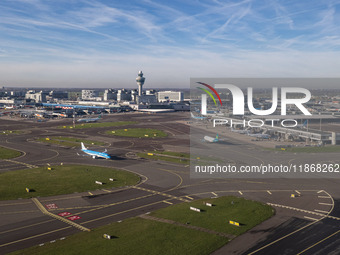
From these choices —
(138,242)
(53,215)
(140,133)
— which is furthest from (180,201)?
(140,133)

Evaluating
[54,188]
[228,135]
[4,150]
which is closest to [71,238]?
[54,188]

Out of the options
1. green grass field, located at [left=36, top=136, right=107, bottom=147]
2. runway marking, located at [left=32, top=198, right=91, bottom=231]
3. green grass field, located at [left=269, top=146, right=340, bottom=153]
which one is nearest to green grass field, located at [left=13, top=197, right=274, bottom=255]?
runway marking, located at [left=32, top=198, right=91, bottom=231]

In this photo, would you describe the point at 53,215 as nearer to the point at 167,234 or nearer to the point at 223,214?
the point at 167,234

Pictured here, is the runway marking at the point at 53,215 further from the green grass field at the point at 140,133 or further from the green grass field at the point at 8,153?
the green grass field at the point at 140,133

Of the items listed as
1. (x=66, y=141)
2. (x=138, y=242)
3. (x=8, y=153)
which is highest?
(x=66, y=141)

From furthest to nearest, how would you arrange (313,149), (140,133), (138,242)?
(140,133)
(313,149)
(138,242)

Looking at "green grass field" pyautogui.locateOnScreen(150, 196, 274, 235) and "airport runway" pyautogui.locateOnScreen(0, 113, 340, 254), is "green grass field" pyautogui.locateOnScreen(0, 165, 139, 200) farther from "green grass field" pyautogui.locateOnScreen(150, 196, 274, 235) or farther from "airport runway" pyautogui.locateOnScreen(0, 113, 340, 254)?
"green grass field" pyautogui.locateOnScreen(150, 196, 274, 235)

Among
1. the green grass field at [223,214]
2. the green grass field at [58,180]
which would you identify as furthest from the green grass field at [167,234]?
the green grass field at [58,180]
